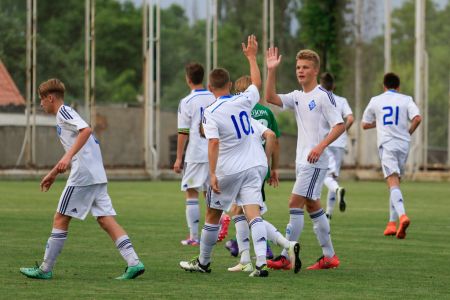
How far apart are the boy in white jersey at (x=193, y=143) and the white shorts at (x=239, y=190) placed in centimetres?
345

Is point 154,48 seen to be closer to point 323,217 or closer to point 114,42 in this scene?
point 114,42

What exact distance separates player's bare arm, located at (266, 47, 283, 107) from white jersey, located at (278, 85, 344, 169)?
159 mm

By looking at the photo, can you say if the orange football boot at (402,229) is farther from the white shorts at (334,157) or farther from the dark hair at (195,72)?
the white shorts at (334,157)

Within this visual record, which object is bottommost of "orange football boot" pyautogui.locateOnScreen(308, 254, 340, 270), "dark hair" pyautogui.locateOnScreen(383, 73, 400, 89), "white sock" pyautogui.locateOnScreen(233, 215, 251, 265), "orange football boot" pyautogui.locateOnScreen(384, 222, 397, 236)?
"orange football boot" pyautogui.locateOnScreen(384, 222, 397, 236)

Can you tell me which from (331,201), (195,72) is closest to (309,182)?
(195,72)

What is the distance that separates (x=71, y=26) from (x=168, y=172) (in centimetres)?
679

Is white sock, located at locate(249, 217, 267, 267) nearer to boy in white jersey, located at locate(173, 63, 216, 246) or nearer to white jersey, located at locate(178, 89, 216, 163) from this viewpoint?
boy in white jersey, located at locate(173, 63, 216, 246)

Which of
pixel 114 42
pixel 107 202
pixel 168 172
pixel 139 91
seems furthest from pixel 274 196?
pixel 139 91

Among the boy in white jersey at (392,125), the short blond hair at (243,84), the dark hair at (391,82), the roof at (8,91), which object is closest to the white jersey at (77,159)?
the short blond hair at (243,84)

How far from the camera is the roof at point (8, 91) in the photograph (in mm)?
A: 35031

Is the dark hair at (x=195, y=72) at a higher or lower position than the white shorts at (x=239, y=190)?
higher

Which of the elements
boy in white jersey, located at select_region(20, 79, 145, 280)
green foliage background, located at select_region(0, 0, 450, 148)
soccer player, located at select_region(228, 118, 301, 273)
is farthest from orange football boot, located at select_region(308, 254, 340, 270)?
green foliage background, located at select_region(0, 0, 450, 148)

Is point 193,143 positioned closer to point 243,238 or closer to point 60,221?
point 243,238

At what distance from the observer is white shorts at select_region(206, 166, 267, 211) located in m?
10.8
